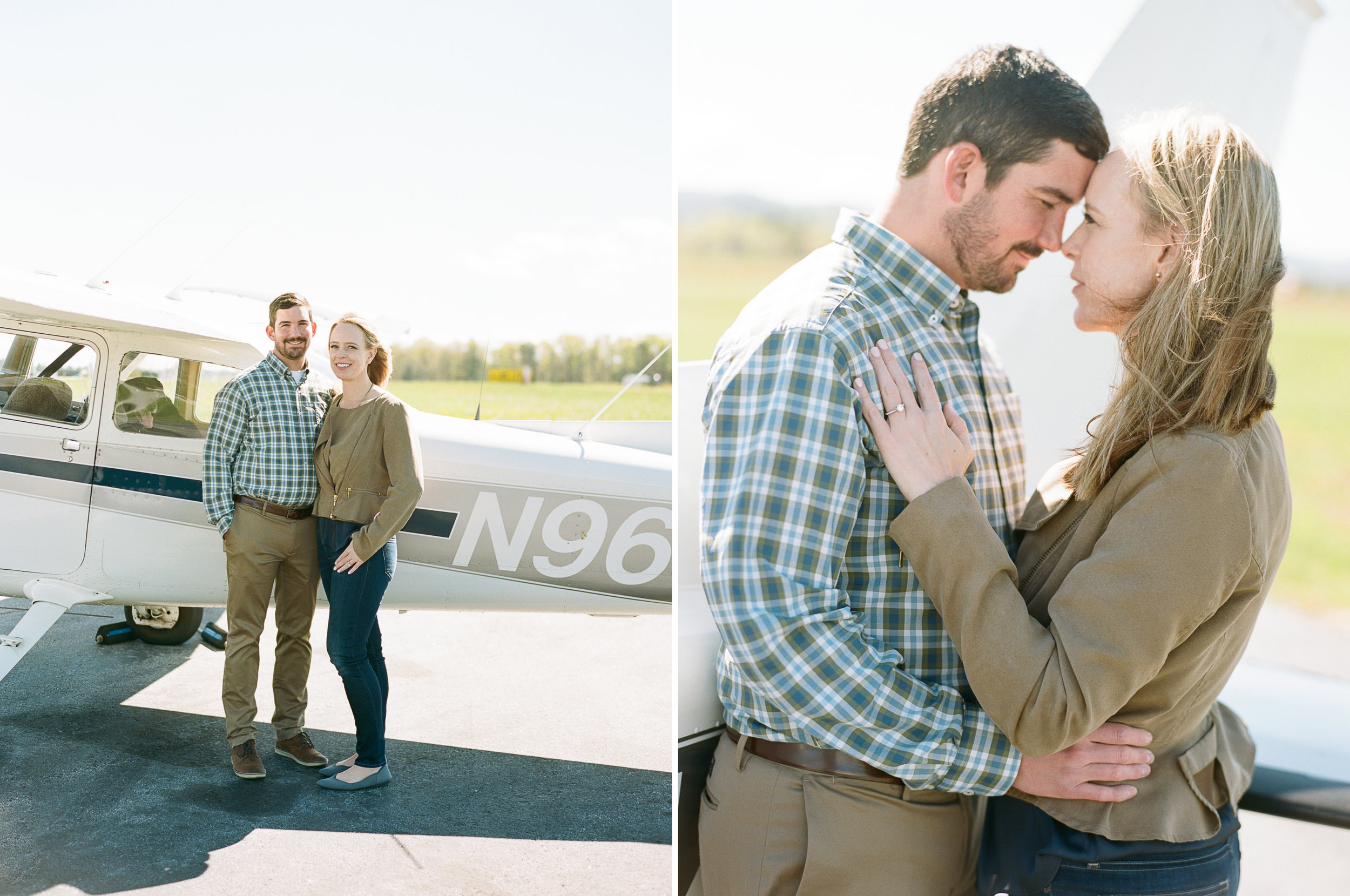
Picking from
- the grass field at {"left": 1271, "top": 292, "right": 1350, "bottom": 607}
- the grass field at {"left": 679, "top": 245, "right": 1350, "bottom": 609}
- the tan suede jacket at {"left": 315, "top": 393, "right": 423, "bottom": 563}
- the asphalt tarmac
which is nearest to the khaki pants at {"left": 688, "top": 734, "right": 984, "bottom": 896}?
the asphalt tarmac

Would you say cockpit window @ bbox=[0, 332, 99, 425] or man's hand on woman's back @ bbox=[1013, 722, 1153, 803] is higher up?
cockpit window @ bbox=[0, 332, 99, 425]

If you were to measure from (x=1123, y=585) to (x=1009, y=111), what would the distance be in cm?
Answer: 65

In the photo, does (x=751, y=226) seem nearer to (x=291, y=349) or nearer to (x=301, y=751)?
(x=291, y=349)

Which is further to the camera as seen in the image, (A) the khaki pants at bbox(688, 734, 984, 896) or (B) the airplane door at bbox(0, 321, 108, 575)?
(B) the airplane door at bbox(0, 321, 108, 575)

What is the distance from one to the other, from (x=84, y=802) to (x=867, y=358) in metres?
2.81

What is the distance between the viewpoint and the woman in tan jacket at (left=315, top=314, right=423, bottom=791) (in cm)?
264

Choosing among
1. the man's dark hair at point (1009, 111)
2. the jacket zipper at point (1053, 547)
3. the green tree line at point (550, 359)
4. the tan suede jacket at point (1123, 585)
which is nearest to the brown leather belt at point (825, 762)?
the tan suede jacket at point (1123, 585)

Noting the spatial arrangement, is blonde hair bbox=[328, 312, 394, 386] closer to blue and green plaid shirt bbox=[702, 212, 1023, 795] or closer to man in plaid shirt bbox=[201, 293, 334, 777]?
man in plaid shirt bbox=[201, 293, 334, 777]

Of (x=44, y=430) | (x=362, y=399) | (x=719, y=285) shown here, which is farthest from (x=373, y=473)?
(x=719, y=285)

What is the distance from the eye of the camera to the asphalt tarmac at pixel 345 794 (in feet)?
7.76

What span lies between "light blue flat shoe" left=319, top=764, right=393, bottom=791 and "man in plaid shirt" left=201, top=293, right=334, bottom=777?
0.22 meters

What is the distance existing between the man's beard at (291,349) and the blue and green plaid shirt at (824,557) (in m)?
2.02

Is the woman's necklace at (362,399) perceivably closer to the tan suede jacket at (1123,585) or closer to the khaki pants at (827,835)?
the khaki pants at (827,835)

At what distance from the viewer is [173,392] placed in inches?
122
